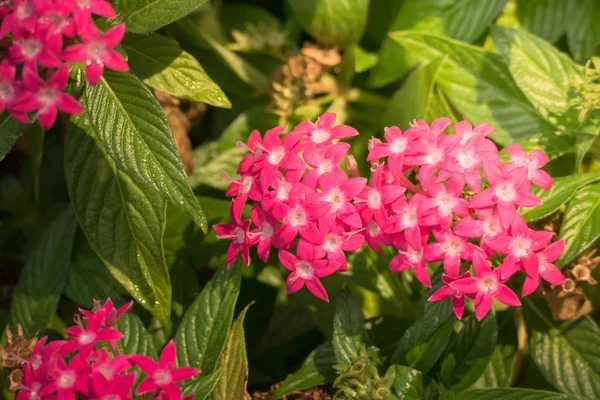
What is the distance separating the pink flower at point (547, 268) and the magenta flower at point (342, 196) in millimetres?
238

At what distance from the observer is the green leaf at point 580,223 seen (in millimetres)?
1043

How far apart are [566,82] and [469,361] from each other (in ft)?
1.60

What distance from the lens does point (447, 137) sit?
981 mm

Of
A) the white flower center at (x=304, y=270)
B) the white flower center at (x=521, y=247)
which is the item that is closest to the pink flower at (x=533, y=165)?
the white flower center at (x=521, y=247)

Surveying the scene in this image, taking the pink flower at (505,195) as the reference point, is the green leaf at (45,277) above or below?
below

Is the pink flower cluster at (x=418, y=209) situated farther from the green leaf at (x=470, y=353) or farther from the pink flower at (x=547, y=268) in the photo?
the green leaf at (x=470, y=353)

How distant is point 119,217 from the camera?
1.10 m

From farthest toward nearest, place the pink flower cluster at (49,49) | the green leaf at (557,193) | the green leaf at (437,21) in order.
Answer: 1. the green leaf at (437,21)
2. the green leaf at (557,193)
3. the pink flower cluster at (49,49)

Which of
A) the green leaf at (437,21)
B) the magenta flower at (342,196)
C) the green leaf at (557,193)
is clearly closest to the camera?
the magenta flower at (342,196)

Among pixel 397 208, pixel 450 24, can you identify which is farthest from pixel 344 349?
pixel 450 24

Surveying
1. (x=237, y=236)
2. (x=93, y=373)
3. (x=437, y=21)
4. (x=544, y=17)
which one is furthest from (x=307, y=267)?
(x=544, y=17)

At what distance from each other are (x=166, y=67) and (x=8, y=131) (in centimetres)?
27

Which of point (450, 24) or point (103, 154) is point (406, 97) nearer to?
point (450, 24)

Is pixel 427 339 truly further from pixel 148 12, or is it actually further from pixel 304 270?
pixel 148 12
